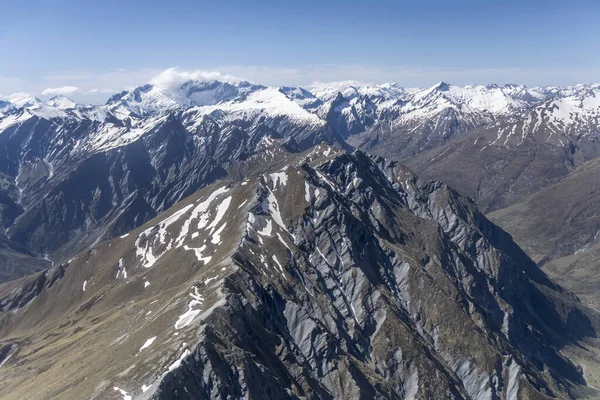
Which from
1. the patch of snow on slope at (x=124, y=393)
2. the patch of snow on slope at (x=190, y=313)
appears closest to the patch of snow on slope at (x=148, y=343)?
the patch of snow on slope at (x=190, y=313)

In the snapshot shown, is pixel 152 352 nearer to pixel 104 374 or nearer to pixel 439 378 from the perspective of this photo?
pixel 104 374

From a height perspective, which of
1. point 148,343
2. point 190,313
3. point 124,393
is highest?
point 190,313

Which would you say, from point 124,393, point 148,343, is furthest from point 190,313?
point 124,393

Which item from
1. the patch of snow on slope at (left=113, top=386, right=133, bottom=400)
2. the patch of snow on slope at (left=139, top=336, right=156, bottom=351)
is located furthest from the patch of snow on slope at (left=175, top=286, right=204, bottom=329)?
the patch of snow on slope at (left=113, top=386, right=133, bottom=400)

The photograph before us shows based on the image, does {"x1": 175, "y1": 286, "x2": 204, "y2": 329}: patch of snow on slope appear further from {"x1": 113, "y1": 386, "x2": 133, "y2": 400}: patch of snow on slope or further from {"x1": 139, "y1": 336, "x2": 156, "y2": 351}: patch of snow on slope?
{"x1": 113, "y1": 386, "x2": 133, "y2": 400}: patch of snow on slope

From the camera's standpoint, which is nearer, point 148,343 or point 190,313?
point 148,343

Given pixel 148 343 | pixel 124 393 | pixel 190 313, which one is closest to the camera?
pixel 124 393

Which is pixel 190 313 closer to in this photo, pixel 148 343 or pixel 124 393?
pixel 148 343

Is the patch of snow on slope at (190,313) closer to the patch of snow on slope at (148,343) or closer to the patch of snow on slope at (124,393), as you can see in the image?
the patch of snow on slope at (148,343)

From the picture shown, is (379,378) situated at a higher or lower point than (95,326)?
lower

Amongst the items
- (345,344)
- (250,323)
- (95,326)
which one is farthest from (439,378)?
(95,326)

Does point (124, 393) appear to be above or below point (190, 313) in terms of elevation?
below
